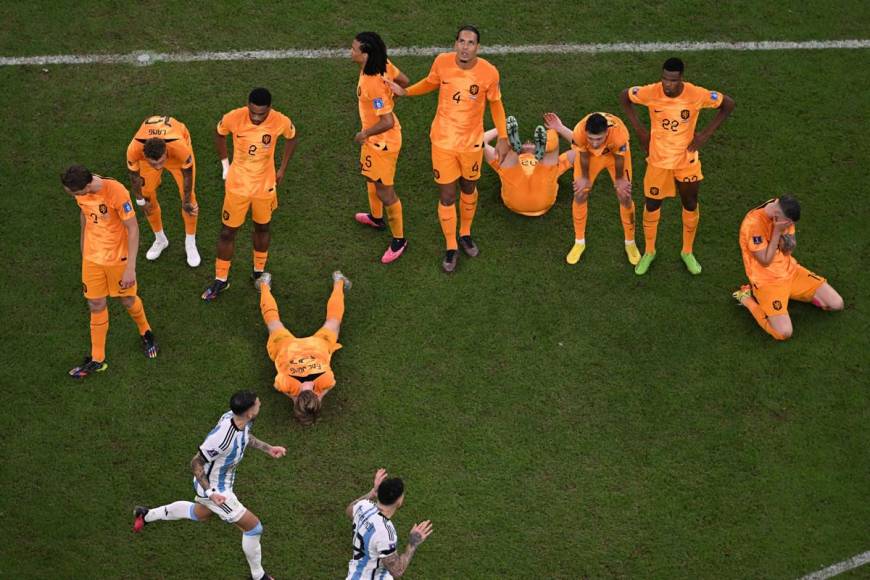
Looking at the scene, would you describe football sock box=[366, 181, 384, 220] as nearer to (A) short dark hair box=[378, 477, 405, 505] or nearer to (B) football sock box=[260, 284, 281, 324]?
(B) football sock box=[260, 284, 281, 324]

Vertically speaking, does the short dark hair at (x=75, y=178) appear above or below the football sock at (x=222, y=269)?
above

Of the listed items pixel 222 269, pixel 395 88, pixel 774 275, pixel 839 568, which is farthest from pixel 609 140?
pixel 839 568

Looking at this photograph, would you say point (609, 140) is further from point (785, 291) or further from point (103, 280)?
point (103, 280)

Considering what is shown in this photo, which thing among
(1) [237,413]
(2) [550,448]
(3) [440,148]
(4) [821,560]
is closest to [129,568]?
(1) [237,413]

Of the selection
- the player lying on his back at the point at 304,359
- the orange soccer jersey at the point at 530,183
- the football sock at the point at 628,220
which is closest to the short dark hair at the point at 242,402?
the player lying on his back at the point at 304,359

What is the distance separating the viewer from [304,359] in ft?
36.0

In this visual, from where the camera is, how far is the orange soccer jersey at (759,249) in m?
11.4

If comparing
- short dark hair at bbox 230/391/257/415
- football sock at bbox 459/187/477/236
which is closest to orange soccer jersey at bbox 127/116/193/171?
football sock at bbox 459/187/477/236

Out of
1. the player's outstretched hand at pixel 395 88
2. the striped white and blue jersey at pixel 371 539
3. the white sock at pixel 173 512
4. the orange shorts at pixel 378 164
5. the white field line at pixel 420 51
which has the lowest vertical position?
the white sock at pixel 173 512

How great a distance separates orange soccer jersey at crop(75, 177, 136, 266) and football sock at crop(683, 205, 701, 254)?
17.3 ft

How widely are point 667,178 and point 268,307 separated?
401cm

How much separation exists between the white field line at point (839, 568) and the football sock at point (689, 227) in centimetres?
344

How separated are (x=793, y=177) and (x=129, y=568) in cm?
772

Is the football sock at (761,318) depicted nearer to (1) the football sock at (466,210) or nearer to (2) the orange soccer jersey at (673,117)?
(2) the orange soccer jersey at (673,117)
